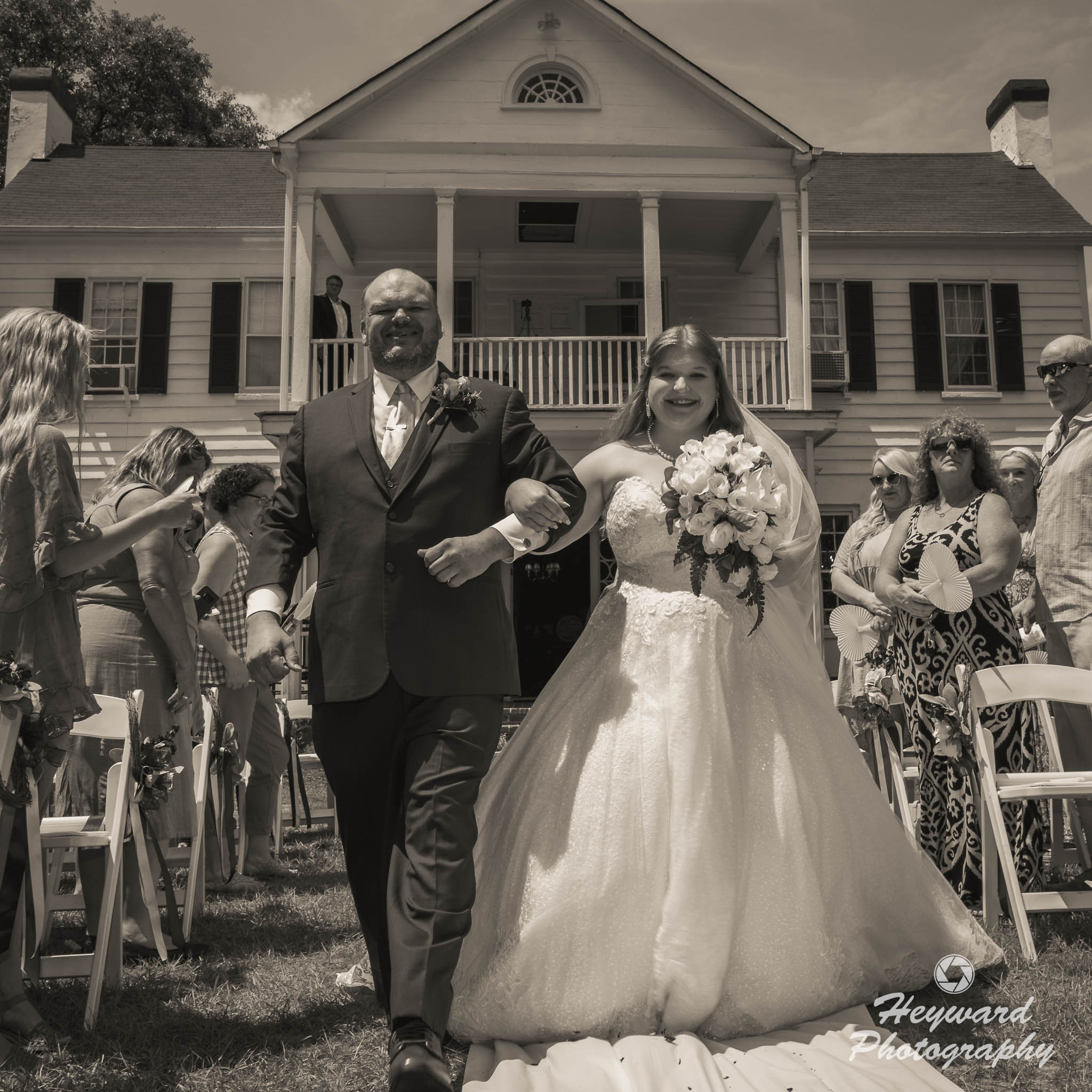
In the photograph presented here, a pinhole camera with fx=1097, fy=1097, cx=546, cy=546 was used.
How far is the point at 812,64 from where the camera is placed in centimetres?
1360

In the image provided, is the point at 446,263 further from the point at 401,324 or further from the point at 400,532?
the point at 400,532

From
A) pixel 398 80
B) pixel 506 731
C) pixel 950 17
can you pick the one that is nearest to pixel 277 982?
pixel 506 731

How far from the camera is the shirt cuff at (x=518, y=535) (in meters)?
3.06

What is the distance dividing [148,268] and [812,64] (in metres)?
9.83

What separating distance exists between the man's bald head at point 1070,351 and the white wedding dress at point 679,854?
2.23 metres

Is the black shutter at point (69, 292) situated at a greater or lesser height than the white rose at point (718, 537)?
greater

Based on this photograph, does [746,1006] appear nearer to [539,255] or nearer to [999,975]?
[999,975]

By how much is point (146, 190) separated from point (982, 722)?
16480 millimetres

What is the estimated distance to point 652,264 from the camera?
13.9 metres

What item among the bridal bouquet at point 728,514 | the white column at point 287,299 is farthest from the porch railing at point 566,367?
the bridal bouquet at point 728,514

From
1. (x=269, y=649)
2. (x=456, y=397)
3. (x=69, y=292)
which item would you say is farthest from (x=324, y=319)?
(x=269, y=649)

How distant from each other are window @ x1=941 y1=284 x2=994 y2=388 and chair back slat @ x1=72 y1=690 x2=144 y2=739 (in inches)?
589

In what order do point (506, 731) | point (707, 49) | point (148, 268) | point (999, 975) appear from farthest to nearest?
point (148, 268)
point (707, 49)
point (506, 731)
point (999, 975)

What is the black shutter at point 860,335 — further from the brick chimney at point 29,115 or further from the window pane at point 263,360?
the brick chimney at point 29,115
